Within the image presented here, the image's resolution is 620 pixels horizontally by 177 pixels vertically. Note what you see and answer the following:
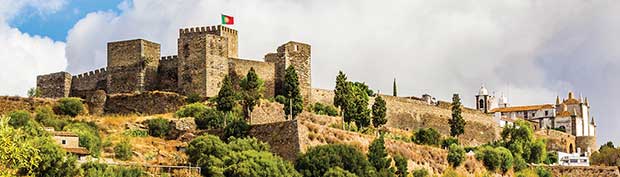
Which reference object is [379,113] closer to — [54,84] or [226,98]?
[226,98]

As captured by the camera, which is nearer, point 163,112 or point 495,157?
point 163,112

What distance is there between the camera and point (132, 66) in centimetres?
5606

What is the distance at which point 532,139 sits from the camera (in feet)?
233

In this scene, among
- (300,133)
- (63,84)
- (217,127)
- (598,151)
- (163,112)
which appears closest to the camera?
(300,133)

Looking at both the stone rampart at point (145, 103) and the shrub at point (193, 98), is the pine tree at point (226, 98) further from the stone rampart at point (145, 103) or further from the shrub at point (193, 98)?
the stone rampart at point (145, 103)

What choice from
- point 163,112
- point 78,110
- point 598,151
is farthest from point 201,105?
point 598,151

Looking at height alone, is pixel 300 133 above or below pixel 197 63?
below

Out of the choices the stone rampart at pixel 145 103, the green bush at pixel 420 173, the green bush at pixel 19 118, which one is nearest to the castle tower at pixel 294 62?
the stone rampart at pixel 145 103

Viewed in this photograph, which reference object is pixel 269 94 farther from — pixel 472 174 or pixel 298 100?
pixel 472 174

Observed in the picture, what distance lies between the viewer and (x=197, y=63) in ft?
179

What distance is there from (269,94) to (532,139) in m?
21.9

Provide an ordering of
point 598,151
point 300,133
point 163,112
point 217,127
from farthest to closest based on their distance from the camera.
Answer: point 598,151
point 163,112
point 217,127
point 300,133

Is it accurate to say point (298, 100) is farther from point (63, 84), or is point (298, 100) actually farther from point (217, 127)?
point (63, 84)

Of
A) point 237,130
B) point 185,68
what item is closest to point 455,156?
point 237,130
